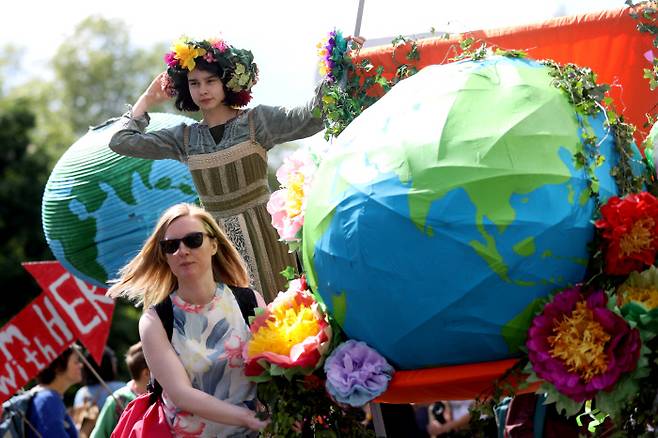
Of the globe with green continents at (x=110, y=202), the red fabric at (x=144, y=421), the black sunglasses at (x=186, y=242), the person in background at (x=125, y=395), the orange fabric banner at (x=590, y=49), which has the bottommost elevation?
the person in background at (x=125, y=395)

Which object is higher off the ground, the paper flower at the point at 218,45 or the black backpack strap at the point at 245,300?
the paper flower at the point at 218,45

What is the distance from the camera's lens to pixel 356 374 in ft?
12.6

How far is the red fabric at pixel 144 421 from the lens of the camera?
14.7 feet

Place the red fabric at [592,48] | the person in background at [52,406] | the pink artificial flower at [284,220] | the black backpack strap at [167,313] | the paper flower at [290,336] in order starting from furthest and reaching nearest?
the person in background at [52,406]
the red fabric at [592,48]
the black backpack strap at [167,313]
the pink artificial flower at [284,220]
the paper flower at [290,336]

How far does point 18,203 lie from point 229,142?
61.8 ft

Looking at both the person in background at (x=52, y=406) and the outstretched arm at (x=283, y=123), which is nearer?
the outstretched arm at (x=283, y=123)

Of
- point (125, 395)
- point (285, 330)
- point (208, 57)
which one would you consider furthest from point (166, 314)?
point (125, 395)

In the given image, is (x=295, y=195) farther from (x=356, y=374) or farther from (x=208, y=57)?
(x=208, y=57)

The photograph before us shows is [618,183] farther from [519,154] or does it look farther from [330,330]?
[330,330]

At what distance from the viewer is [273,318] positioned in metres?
4.29

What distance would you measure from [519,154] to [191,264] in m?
1.38

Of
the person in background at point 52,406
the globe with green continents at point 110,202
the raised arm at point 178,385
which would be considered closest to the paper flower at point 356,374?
the raised arm at point 178,385

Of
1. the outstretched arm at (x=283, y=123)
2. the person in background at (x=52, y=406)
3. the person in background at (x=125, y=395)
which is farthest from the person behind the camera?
the person in background at (x=52, y=406)

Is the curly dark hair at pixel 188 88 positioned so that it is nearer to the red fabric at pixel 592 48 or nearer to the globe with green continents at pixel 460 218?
the red fabric at pixel 592 48
